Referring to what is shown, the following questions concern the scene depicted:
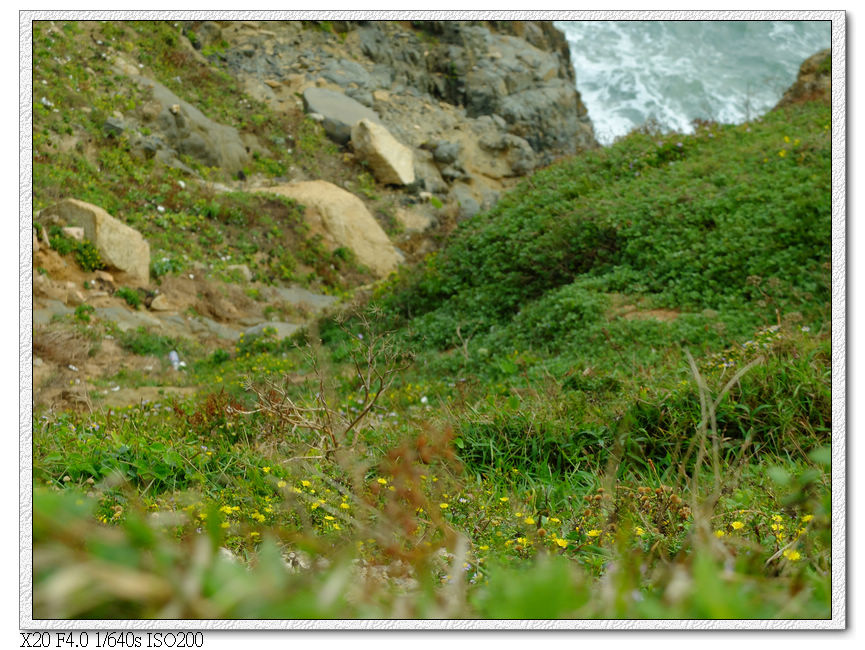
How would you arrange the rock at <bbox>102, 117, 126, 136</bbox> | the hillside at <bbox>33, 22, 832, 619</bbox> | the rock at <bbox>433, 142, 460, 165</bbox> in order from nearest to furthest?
the hillside at <bbox>33, 22, 832, 619</bbox> → the rock at <bbox>102, 117, 126, 136</bbox> → the rock at <bbox>433, 142, 460, 165</bbox>

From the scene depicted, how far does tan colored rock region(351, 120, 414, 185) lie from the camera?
23.3 metres

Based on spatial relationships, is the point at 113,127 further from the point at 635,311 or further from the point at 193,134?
the point at 635,311

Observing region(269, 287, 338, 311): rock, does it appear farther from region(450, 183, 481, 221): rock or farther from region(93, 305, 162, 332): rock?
region(450, 183, 481, 221): rock

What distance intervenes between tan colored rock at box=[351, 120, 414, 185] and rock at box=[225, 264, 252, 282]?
8758 millimetres

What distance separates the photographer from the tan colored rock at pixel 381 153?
23.3 m

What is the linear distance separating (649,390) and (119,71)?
2039 cm

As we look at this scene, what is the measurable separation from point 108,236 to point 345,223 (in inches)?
284

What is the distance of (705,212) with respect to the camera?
8.10 meters

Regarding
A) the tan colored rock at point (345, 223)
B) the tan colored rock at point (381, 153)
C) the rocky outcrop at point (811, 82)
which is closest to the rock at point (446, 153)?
the tan colored rock at point (381, 153)

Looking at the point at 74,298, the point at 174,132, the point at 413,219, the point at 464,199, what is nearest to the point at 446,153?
the point at 464,199

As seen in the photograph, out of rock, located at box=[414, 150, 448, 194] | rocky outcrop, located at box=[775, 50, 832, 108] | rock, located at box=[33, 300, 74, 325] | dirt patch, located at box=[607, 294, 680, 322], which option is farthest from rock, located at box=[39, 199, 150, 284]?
rocky outcrop, located at box=[775, 50, 832, 108]

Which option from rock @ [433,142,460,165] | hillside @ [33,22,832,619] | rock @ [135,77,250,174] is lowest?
hillside @ [33,22,832,619]

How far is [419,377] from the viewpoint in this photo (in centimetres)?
699

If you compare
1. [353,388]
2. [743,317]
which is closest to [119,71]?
[353,388]
